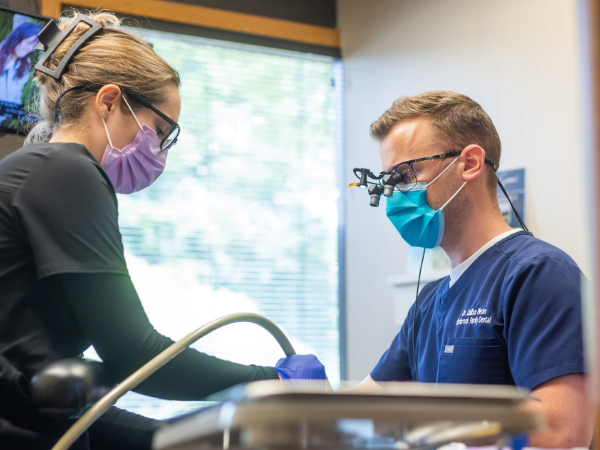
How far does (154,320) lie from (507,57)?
1.96 meters

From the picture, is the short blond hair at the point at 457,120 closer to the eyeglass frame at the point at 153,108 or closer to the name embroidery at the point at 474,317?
the name embroidery at the point at 474,317

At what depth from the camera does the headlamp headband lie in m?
1.43

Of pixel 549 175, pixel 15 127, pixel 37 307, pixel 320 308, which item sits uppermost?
pixel 15 127

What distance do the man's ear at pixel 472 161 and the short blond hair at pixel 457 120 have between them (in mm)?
37

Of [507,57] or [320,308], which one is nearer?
[507,57]

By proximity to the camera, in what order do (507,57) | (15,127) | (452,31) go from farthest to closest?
1. (452,31)
2. (507,57)
3. (15,127)

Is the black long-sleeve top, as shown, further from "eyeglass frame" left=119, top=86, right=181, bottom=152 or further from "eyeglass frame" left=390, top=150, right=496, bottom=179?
"eyeglass frame" left=390, top=150, right=496, bottom=179

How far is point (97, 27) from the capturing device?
4.85 feet

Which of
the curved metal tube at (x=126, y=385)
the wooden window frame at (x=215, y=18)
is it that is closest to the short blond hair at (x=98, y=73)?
the curved metal tube at (x=126, y=385)

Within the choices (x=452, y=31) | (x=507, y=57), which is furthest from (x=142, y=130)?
(x=452, y=31)

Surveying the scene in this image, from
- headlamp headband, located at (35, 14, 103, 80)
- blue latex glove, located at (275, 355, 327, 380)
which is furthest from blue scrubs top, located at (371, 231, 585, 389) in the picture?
headlamp headband, located at (35, 14, 103, 80)

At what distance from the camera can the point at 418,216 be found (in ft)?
5.75

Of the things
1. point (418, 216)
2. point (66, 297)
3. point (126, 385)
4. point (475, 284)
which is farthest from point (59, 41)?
point (475, 284)

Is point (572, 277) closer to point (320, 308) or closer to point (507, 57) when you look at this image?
point (507, 57)
